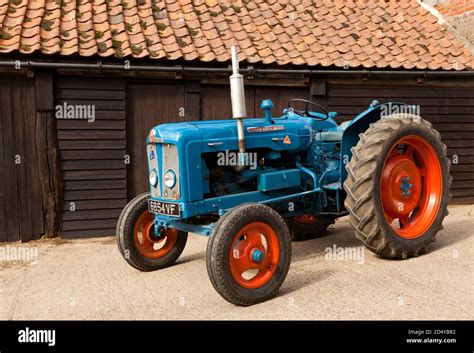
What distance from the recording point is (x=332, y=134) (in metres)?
5.16

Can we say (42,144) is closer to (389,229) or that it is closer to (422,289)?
(389,229)

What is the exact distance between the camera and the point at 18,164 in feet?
21.2

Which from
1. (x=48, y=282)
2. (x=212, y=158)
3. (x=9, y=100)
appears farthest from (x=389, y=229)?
(x=9, y=100)

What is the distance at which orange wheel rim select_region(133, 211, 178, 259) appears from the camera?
470 cm

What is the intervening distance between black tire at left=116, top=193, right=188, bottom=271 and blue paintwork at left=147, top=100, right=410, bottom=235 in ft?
0.97

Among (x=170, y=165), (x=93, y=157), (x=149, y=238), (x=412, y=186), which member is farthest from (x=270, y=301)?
(x=93, y=157)

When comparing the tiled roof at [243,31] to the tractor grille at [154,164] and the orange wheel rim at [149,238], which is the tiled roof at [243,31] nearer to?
the tractor grille at [154,164]

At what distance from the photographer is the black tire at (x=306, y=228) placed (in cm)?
576

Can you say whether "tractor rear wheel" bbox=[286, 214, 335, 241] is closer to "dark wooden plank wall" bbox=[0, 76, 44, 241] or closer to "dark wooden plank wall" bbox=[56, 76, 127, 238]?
"dark wooden plank wall" bbox=[56, 76, 127, 238]

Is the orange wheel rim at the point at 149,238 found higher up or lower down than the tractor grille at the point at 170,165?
lower down

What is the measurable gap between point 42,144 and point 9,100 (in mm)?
701

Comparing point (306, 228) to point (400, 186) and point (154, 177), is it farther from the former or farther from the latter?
point (154, 177)

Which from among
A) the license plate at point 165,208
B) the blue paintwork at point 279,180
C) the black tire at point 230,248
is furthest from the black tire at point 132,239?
the black tire at point 230,248

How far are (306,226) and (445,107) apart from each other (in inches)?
168
